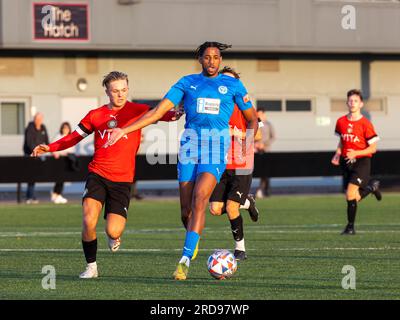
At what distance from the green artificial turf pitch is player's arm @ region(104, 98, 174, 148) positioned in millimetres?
1398

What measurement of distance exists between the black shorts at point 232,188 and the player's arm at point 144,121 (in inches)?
90.1

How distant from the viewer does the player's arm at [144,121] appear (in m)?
10.8

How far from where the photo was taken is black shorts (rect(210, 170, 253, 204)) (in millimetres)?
13664

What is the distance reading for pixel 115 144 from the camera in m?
12.0

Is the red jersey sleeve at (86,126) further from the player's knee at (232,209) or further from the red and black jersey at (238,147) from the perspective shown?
the player's knee at (232,209)

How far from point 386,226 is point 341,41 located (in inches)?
635

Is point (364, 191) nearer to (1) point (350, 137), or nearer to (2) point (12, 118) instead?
(1) point (350, 137)

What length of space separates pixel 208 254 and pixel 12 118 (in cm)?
2024

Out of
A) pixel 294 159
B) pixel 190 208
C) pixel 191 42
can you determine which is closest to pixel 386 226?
pixel 190 208

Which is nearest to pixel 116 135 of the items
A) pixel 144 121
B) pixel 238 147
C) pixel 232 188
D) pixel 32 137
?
pixel 144 121

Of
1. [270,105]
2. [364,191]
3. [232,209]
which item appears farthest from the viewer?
[270,105]

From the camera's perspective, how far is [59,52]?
109ft

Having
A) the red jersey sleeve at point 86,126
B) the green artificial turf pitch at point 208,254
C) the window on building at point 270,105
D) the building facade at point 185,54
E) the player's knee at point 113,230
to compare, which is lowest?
the green artificial turf pitch at point 208,254

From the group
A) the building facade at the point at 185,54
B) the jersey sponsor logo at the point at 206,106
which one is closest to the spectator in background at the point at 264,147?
the building facade at the point at 185,54
